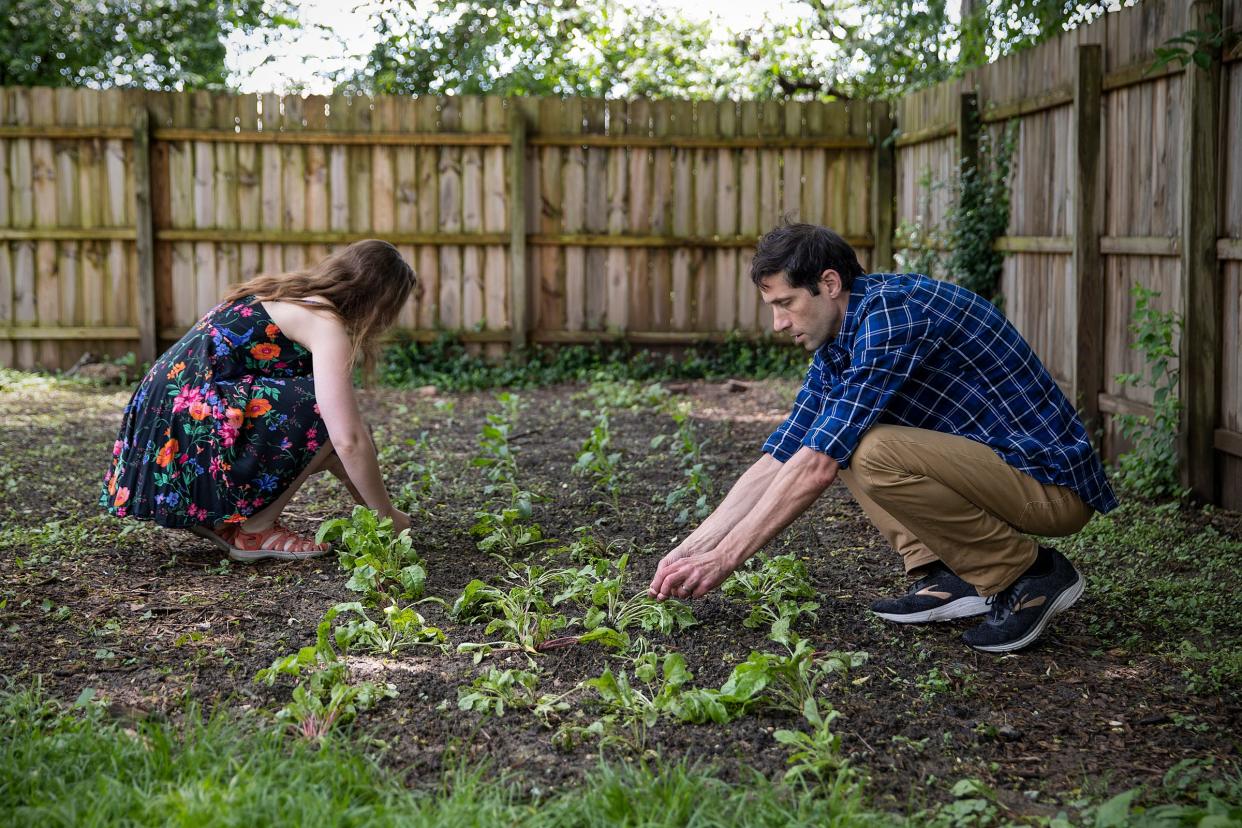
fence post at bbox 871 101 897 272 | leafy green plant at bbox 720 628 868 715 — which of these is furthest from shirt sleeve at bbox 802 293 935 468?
fence post at bbox 871 101 897 272

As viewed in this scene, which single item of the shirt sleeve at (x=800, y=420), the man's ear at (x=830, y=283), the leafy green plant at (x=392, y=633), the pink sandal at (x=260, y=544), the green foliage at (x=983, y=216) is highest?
the green foliage at (x=983, y=216)

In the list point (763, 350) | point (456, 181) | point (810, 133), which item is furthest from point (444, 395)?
point (810, 133)

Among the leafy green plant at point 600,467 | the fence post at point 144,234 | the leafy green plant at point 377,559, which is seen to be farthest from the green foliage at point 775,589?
the fence post at point 144,234

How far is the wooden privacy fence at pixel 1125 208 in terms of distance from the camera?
4922 millimetres

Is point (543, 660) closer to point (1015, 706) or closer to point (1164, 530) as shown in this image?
point (1015, 706)

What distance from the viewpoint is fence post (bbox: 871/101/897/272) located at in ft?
32.1

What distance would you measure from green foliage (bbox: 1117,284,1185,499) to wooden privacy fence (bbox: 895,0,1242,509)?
8 cm

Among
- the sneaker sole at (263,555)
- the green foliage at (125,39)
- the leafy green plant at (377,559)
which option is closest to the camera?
the leafy green plant at (377,559)

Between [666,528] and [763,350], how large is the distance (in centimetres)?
542

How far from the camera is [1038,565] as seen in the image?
11.7 ft

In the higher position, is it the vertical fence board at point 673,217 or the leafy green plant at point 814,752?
the vertical fence board at point 673,217

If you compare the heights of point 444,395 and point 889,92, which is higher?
point 889,92

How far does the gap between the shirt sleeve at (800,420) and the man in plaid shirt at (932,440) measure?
9 centimetres

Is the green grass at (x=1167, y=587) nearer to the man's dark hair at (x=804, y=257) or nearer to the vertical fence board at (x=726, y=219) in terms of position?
the man's dark hair at (x=804, y=257)
